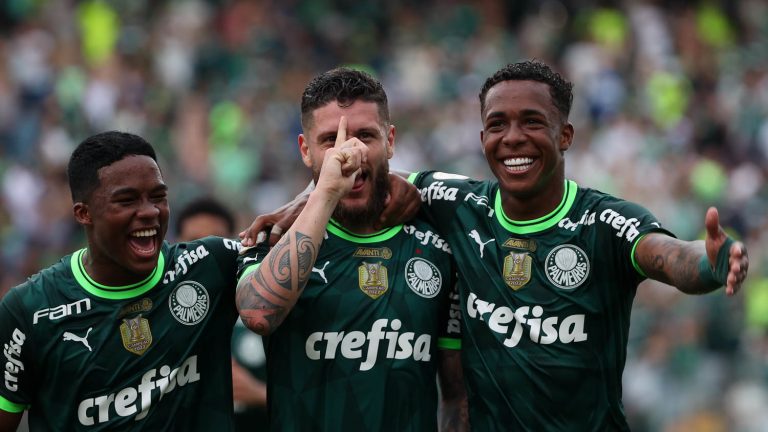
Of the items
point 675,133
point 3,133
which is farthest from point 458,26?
point 3,133

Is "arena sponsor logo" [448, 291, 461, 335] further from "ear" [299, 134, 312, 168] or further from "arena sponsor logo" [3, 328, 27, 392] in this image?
"arena sponsor logo" [3, 328, 27, 392]

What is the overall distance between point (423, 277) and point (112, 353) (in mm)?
1561

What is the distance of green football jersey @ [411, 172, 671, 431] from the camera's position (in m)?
5.63

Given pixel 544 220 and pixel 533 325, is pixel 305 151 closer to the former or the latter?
pixel 544 220

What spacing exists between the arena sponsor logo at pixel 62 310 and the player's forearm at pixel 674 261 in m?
2.65

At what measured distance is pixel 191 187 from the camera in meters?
15.3

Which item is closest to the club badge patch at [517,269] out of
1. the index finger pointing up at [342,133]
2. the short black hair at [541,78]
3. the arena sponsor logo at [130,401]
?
the short black hair at [541,78]

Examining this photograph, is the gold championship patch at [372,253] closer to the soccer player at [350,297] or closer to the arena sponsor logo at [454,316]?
the soccer player at [350,297]

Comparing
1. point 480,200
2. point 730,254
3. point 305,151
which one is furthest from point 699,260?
point 305,151

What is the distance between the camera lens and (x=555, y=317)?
568cm

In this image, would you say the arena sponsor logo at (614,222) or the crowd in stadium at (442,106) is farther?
the crowd in stadium at (442,106)

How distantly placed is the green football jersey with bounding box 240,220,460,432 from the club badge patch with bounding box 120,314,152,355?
603mm

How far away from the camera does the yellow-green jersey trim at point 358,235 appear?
19.7ft

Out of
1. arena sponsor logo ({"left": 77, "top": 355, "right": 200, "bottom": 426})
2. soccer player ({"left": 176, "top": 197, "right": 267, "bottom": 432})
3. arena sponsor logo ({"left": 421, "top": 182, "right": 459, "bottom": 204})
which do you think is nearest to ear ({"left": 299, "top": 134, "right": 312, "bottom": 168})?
arena sponsor logo ({"left": 421, "top": 182, "right": 459, "bottom": 204})
